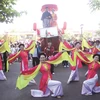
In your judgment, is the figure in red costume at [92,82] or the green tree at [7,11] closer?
the figure in red costume at [92,82]

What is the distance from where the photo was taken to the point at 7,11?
51.5 feet

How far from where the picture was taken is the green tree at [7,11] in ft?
50.9

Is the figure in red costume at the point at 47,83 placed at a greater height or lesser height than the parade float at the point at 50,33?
lesser

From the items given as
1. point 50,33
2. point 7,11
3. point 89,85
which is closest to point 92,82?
point 89,85

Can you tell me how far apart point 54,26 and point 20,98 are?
751cm

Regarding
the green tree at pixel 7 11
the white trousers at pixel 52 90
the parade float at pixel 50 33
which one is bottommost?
the white trousers at pixel 52 90

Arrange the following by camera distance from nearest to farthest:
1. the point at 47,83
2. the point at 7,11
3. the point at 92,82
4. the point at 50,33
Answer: the point at 47,83 → the point at 92,82 → the point at 50,33 → the point at 7,11

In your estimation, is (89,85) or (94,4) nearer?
(89,85)

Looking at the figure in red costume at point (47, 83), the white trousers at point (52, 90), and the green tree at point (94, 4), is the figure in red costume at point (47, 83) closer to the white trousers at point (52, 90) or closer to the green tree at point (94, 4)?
the white trousers at point (52, 90)

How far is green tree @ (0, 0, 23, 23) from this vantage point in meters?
15.5

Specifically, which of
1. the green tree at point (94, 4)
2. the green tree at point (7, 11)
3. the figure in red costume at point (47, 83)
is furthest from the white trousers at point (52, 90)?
the green tree at point (94, 4)

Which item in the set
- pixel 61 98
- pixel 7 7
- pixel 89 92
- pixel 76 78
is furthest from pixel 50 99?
pixel 7 7

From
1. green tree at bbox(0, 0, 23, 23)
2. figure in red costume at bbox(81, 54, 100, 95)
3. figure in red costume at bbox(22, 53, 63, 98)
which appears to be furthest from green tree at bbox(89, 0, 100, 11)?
figure in red costume at bbox(22, 53, 63, 98)

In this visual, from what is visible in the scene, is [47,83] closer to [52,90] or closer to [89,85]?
[52,90]
